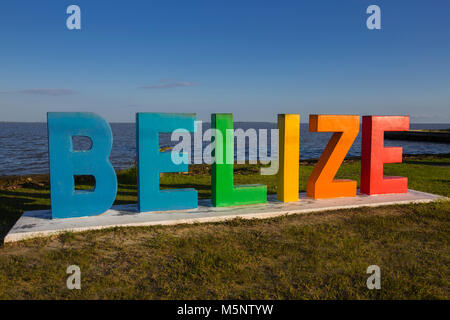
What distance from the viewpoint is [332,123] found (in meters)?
8.71

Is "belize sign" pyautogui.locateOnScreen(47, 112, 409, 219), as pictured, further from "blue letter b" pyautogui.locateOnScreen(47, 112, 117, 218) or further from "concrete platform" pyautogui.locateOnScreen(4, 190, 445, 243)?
"concrete platform" pyautogui.locateOnScreen(4, 190, 445, 243)

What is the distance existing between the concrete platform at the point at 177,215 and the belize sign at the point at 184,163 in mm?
243

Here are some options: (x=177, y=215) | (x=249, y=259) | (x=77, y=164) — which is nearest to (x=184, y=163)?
(x=177, y=215)

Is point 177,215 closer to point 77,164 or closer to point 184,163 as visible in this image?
point 184,163

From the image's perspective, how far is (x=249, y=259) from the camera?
536cm

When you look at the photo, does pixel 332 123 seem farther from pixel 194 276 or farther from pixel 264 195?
pixel 194 276

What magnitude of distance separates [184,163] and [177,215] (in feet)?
3.88

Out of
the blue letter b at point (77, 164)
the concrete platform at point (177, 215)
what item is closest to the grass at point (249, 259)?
the concrete platform at point (177, 215)

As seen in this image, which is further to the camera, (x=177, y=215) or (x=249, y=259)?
(x=177, y=215)

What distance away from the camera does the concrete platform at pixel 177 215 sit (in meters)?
6.61

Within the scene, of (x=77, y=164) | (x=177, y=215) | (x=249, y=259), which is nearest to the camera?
(x=249, y=259)

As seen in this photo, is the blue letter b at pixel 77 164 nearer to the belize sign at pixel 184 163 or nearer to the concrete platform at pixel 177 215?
the belize sign at pixel 184 163

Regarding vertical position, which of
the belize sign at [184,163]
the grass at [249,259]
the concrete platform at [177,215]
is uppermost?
the belize sign at [184,163]
